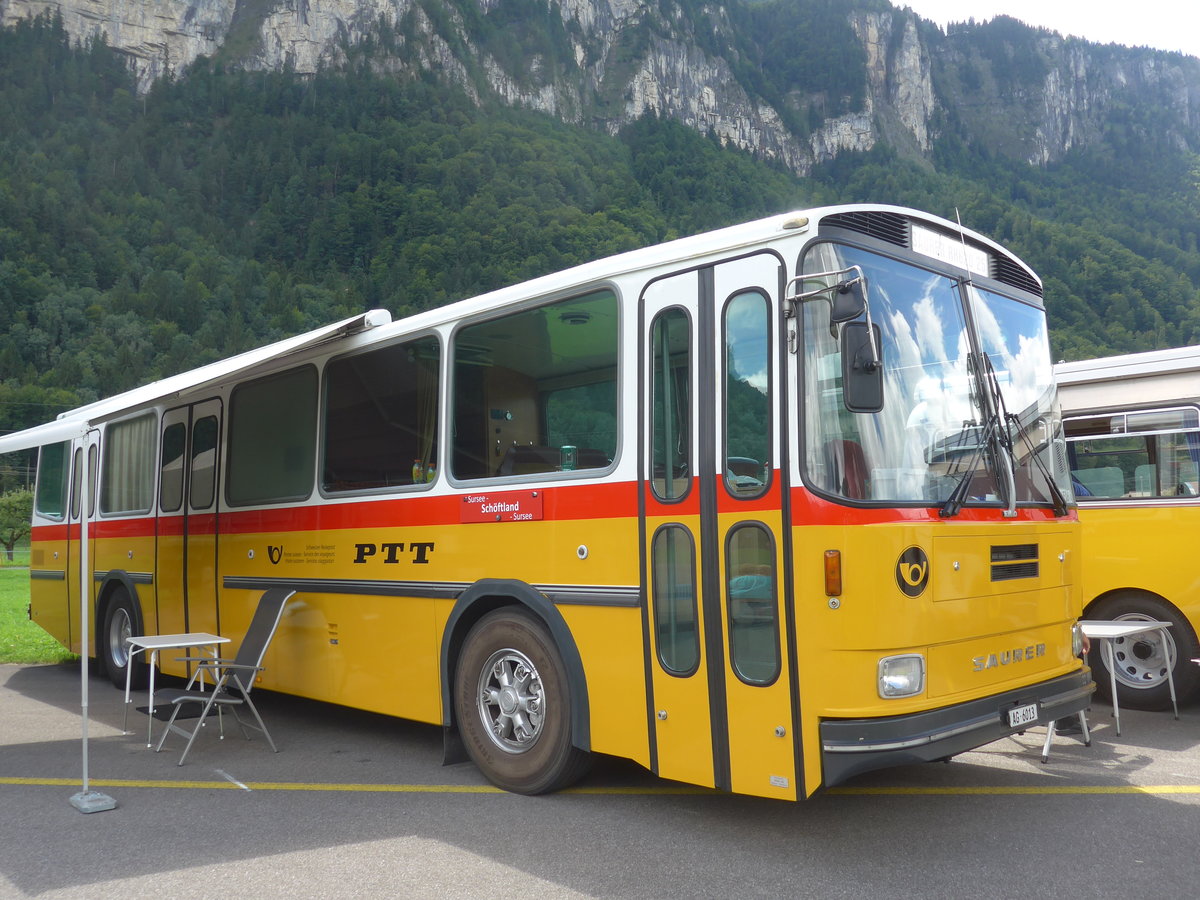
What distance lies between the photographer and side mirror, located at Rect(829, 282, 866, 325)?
423 centimetres

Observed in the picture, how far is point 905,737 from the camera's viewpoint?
13.8 feet

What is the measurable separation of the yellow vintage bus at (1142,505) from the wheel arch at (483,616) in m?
4.48

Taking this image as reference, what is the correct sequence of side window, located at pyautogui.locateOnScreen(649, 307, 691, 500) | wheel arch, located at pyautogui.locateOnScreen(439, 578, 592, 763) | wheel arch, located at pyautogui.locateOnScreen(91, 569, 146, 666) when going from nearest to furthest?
side window, located at pyautogui.locateOnScreen(649, 307, 691, 500), wheel arch, located at pyautogui.locateOnScreen(439, 578, 592, 763), wheel arch, located at pyautogui.locateOnScreen(91, 569, 146, 666)

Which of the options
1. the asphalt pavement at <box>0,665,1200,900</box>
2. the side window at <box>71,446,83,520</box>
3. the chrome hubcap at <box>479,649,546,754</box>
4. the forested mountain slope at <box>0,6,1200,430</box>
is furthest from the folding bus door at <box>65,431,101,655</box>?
the forested mountain slope at <box>0,6,1200,430</box>

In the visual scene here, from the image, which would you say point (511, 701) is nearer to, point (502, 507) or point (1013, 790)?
point (502, 507)

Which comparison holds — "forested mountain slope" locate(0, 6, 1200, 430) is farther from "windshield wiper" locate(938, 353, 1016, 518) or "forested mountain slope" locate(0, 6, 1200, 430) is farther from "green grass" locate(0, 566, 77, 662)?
"windshield wiper" locate(938, 353, 1016, 518)

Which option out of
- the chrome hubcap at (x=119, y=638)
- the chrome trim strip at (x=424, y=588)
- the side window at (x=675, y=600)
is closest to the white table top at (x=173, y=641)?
the chrome trim strip at (x=424, y=588)

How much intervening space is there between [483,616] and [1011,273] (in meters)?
3.34

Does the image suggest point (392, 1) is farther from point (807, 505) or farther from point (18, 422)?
point (807, 505)

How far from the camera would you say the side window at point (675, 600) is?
15.5ft

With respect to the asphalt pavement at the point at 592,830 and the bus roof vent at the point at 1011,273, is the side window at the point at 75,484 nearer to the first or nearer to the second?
the asphalt pavement at the point at 592,830

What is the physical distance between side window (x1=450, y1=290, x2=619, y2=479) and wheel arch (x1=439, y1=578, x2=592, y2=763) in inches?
24.9

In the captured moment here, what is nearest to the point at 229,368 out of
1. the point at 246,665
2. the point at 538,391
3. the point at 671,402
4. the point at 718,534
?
the point at 246,665

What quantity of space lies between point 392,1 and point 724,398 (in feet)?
441
